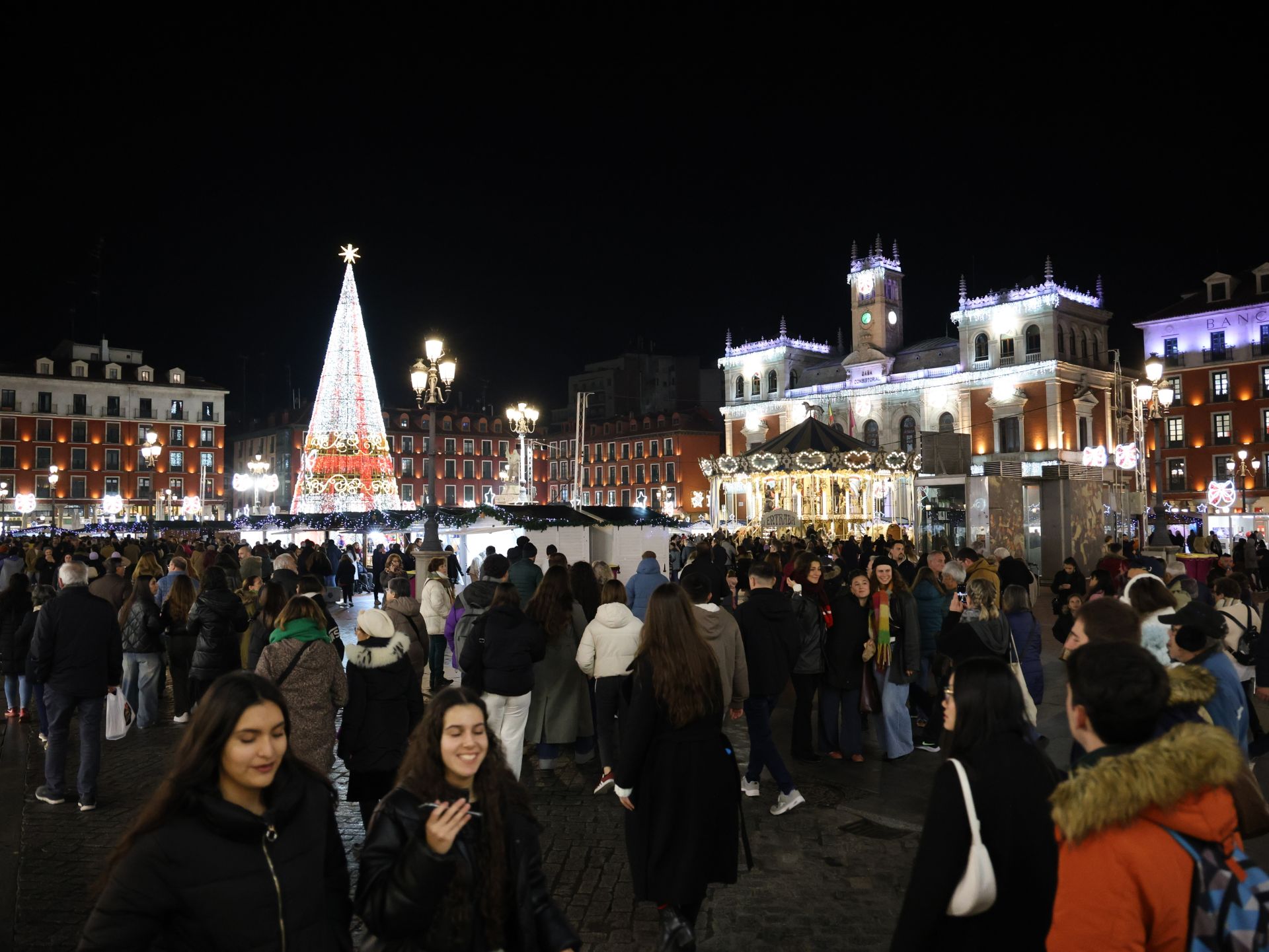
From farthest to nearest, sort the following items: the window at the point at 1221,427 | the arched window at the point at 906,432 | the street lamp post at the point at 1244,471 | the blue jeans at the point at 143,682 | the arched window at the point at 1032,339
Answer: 1. the arched window at the point at 906,432
2. the arched window at the point at 1032,339
3. the window at the point at 1221,427
4. the street lamp post at the point at 1244,471
5. the blue jeans at the point at 143,682

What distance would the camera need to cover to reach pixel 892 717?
762cm

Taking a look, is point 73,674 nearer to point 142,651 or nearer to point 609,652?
point 142,651

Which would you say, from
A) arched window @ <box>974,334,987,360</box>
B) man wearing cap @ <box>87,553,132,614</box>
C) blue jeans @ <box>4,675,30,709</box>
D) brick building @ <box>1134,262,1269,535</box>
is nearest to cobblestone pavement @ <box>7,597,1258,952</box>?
blue jeans @ <box>4,675,30,709</box>

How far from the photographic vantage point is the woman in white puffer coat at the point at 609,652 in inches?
265

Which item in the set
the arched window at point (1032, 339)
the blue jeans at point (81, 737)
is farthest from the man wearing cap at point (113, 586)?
the arched window at point (1032, 339)

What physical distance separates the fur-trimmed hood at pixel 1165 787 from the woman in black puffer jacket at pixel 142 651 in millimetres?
8213

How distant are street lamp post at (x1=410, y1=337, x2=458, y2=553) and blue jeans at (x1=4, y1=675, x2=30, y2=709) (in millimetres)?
5370

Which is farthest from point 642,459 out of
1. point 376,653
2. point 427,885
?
point 427,885

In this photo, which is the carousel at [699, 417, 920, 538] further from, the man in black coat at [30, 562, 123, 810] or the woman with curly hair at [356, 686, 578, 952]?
the woman with curly hair at [356, 686, 578, 952]

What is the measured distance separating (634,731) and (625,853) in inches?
67.6

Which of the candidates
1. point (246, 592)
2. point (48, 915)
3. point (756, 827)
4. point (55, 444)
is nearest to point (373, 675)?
point (48, 915)

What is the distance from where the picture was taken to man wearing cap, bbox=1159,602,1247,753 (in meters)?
3.99

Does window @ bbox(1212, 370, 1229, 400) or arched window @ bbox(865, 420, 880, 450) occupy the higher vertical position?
window @ bbox(1212, 370, 1229, 400)

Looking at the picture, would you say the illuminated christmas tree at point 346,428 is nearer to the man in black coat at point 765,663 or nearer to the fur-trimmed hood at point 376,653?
the man in black coat at point 765,663
